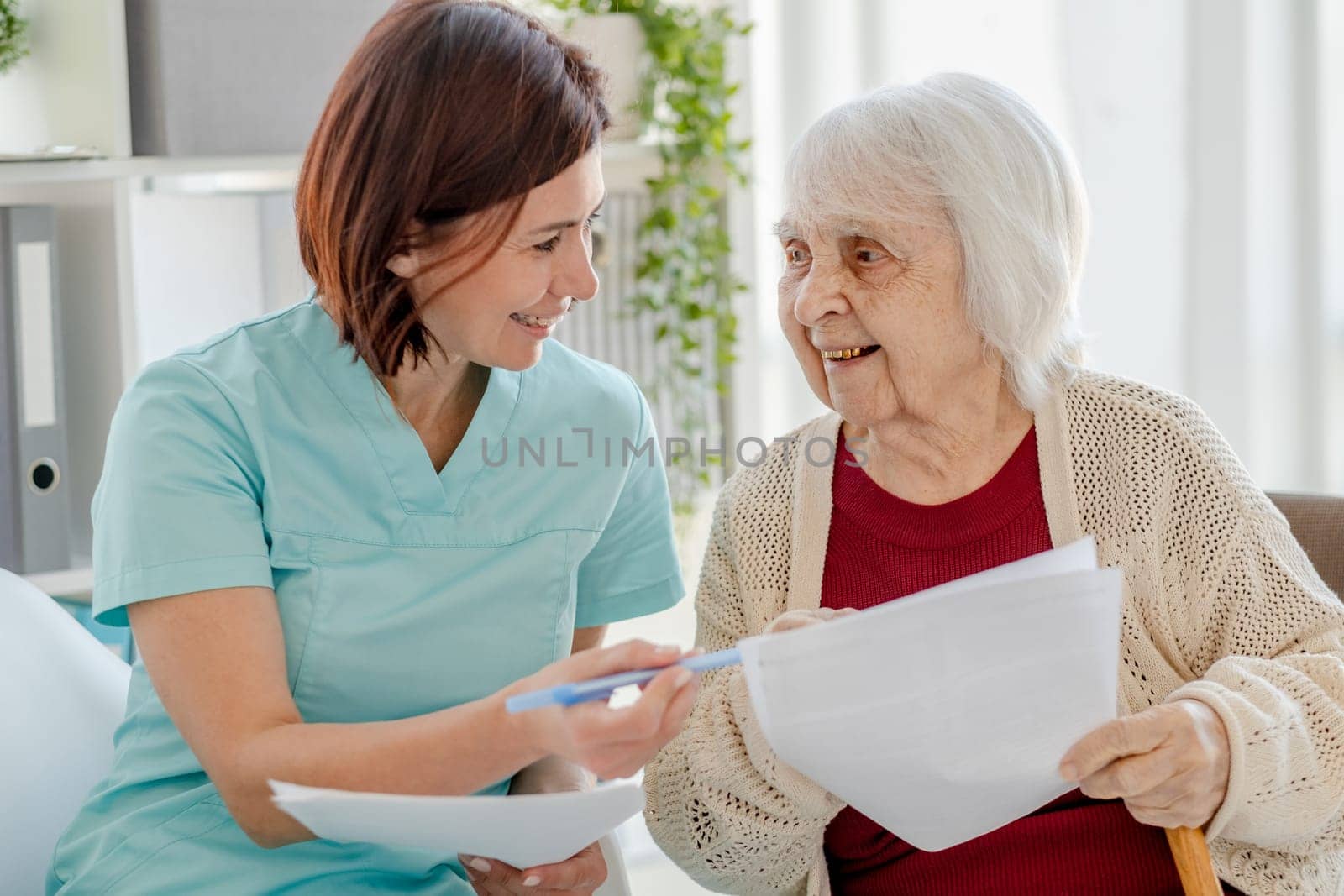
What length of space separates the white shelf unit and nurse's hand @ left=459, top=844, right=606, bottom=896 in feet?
2.50

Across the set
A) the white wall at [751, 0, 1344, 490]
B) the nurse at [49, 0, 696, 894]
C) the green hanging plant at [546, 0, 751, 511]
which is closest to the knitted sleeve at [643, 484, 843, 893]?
the nurse at [49, 0, 696, 894]

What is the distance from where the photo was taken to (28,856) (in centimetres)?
121

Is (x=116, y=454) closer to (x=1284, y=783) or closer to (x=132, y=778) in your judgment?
(x=132, y=778)

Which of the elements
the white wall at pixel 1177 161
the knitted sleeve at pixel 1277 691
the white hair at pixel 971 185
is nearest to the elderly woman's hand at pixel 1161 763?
the knitted sleeve at pixel 1277 691

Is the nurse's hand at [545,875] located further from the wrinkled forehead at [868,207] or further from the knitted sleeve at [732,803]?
the wrinkled forehead at [868,207]

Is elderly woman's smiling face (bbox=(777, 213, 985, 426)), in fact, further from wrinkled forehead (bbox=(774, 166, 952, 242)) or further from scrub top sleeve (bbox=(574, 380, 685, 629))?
scrub top sleeve (bbox=(574, 380, 685, 629))

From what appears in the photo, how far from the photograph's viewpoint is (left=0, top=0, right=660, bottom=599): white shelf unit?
5.53 feet

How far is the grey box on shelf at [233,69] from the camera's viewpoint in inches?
66.6

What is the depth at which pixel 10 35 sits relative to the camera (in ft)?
5.71

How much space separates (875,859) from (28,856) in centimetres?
73

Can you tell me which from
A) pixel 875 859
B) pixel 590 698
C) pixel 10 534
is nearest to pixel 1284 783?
pixel 875 859

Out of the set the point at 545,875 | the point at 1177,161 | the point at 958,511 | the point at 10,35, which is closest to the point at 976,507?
the point at 958,511

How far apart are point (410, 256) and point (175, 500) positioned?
0.83ft
